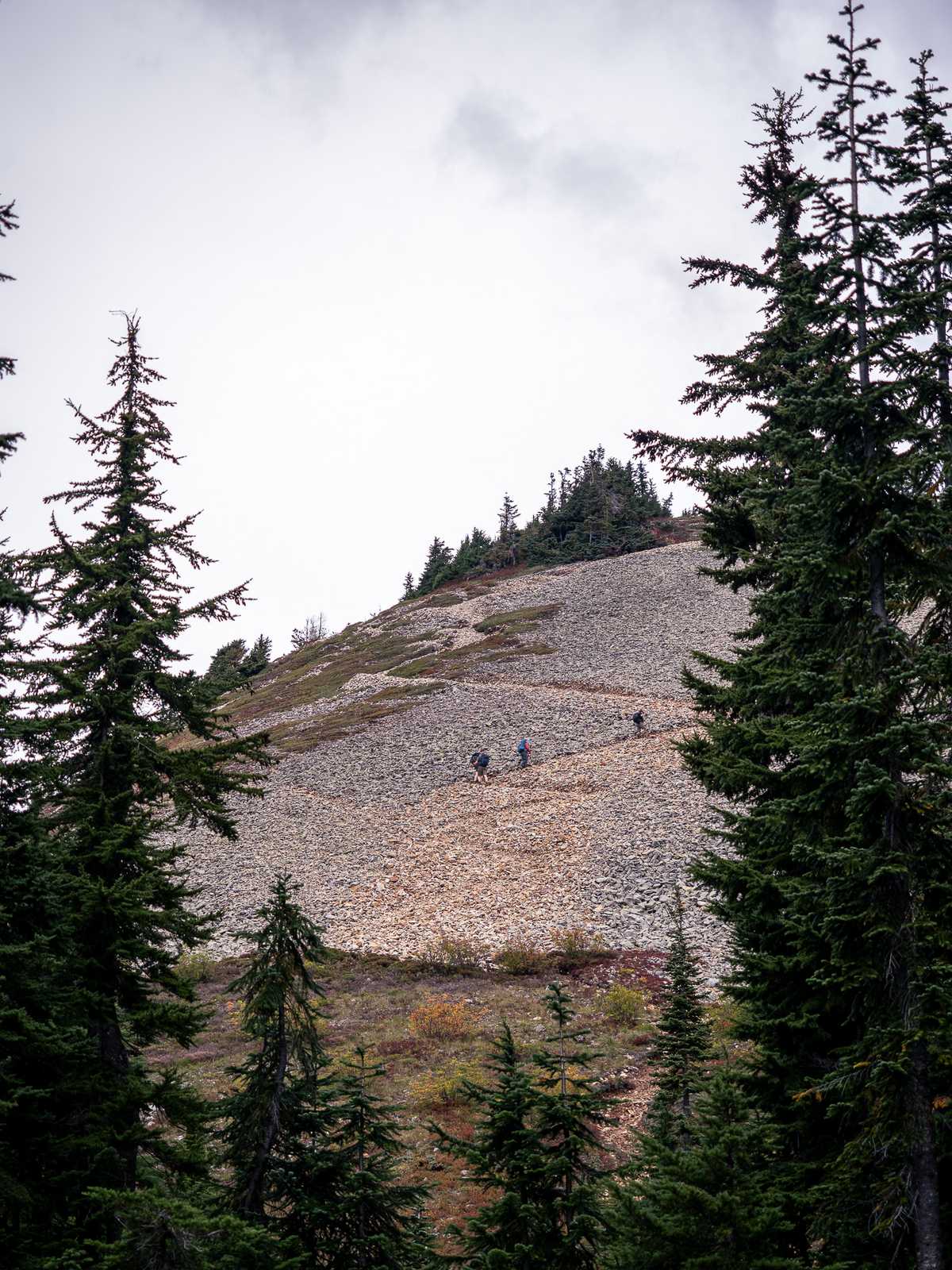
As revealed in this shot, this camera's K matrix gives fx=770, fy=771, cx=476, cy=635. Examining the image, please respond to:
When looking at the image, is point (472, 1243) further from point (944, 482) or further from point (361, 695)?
point (361, 695)

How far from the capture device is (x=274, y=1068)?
7871mm

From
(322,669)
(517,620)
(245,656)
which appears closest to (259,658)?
(245,656)

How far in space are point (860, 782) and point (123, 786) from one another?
31.9ft

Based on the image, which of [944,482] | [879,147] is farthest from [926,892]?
[879,147]

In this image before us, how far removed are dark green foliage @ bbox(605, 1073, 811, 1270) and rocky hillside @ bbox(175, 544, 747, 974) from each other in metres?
15.7

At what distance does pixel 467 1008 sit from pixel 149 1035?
41.3ft

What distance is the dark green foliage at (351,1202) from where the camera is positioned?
7.61 metres

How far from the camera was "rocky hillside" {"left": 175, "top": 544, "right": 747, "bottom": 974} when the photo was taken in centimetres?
2870

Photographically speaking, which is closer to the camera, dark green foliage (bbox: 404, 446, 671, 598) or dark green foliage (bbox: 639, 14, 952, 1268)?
dark green foliage (bbox: 639, 14, 952, 1268)

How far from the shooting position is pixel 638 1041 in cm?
1862

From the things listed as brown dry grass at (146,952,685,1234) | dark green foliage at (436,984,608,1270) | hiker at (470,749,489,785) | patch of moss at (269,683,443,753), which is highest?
patch of moss at (269,683,443,753)

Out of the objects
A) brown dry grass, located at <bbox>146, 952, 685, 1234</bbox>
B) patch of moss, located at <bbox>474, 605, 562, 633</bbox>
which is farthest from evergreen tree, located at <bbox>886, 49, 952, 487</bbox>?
patch of moss, located at <bbox>474, 605, 562, 633</bbox>

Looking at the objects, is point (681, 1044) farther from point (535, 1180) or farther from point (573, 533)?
point (573, 533)

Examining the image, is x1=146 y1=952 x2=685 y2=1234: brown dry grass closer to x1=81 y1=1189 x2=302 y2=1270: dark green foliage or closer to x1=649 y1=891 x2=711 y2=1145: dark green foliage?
x1=649 y1=891 x2=711 y2=1145: dark green foliage
